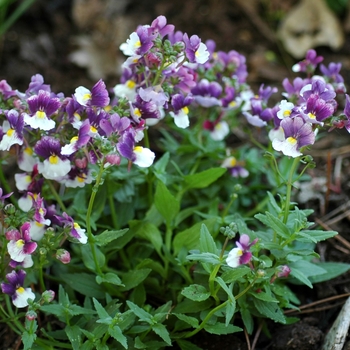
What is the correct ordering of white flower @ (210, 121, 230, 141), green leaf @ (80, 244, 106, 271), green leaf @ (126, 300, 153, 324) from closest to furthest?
green leaf @ (126, 300, 153, 324) < green leaf @ (80, 244, 106, 271) < white flower @ (210, 121, 230, 141)

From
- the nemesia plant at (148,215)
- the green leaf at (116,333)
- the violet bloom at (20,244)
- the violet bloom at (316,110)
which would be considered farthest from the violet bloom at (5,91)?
the violet bloom at (316,110)

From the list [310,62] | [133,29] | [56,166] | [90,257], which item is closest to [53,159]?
[56,166]

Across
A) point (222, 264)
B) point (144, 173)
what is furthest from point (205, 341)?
point (144, 173)

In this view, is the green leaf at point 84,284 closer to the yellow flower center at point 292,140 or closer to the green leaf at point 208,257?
the green leaf at point 208,257

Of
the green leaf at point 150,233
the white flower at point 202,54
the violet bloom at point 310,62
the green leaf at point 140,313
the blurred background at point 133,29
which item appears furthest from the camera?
the blurred background at point 133,29

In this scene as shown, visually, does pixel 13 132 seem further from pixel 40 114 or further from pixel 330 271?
pixel 330 271

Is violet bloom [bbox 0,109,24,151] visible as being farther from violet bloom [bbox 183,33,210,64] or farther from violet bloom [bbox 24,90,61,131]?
violet bloom [bbox 183,33,210,64]

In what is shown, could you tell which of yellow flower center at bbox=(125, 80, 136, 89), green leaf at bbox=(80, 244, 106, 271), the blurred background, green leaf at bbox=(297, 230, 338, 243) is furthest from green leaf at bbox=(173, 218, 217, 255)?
the blurred background

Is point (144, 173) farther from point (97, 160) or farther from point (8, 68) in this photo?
point (8, 68)
